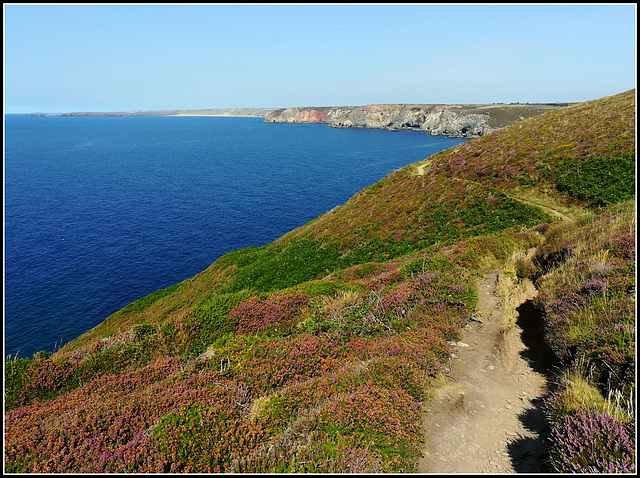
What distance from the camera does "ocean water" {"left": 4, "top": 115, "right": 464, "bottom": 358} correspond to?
1853 inches

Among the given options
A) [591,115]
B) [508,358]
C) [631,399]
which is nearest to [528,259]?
[508,358]

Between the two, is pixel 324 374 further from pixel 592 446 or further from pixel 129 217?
pixel 129 217

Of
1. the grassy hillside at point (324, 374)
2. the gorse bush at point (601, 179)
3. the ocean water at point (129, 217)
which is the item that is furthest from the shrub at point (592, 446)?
the ocean water at point (129, 217)

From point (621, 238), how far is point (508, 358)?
6.86m

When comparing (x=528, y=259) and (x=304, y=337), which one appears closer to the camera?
(x=304, y=337)

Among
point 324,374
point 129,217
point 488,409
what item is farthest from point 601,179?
point 129,217

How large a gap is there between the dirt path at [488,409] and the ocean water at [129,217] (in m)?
39.7

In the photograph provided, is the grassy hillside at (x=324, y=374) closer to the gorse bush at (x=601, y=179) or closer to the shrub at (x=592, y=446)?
the shrub at (x=592, y=446)

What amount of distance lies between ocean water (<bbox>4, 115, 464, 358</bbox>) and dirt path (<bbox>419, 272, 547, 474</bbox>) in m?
39.7

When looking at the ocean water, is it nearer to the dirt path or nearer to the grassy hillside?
the grassy hillside

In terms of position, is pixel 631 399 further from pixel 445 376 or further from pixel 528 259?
pixel 528 259

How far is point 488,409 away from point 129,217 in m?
84.4

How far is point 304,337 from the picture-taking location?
1114 cm

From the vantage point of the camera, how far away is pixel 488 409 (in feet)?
26.1
